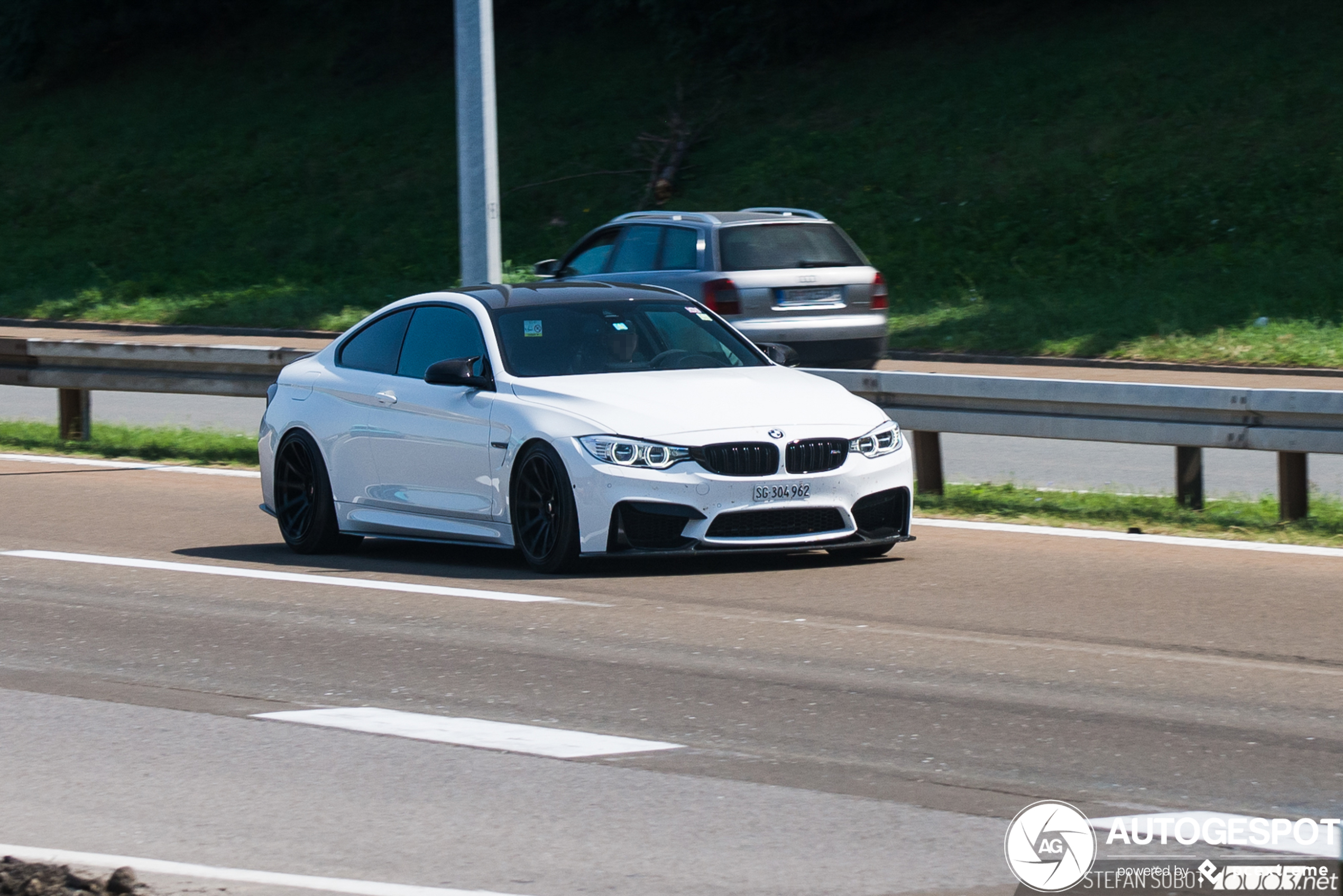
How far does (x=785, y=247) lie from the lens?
56.9ft

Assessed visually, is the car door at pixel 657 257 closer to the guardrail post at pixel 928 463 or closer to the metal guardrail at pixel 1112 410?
the metal guardrail at pixel 1112 410

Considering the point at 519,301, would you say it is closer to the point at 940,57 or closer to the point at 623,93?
the point at 940,57

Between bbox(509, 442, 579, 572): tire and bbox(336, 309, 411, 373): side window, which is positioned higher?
bbox(336, 309, 411, 373): side window

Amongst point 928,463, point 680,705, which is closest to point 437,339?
point 928,463

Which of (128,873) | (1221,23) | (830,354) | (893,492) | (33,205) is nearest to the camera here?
(128,873)

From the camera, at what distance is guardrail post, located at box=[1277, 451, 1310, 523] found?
11367 mm

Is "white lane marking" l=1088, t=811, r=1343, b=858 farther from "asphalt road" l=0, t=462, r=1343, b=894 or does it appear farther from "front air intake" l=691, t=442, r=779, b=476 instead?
"front air intake" l=691, t=442, r=779, b=476

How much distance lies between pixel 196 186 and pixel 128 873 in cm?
3383

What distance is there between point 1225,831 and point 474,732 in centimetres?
247

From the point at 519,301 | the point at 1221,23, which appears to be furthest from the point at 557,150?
the point at 519,301

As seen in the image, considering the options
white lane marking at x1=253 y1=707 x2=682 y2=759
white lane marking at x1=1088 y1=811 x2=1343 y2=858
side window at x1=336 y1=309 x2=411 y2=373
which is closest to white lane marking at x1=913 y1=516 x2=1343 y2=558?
side window at x1=336 y1=309 x2=411 y2=373

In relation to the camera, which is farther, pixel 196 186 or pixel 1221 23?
pixel 196 186

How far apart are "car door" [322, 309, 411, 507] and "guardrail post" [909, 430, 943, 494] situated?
3.71 m

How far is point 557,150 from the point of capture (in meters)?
34.1
